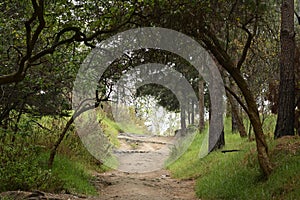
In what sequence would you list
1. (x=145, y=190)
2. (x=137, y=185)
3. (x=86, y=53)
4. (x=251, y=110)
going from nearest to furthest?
1. (x=251, y=110)
2. (x=86, y=53)
3. (x=145, y=190)
4. (x=137, y=185)

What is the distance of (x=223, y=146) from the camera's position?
540 inches

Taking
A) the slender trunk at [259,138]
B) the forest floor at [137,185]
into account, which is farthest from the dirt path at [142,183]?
the slender trunk at [259,138]

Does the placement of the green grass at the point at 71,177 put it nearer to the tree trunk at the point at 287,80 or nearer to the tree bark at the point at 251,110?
the tree bark at the point at 251,110

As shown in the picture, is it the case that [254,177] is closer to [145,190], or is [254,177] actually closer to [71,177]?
[145,190]

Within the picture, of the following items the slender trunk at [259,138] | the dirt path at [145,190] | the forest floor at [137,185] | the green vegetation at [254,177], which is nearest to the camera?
the green vegetation at [254,177]

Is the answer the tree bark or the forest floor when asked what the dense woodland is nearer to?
the tree bark

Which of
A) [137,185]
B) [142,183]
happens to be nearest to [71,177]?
[137,185]

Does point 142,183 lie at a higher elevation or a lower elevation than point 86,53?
lower

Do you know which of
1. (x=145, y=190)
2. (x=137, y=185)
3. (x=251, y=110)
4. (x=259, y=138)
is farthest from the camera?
(x=137, y=185)

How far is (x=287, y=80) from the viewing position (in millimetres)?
8961

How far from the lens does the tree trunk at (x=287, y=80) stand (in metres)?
8.89

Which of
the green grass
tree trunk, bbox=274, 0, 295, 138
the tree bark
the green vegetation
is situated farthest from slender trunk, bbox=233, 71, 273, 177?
the green grass

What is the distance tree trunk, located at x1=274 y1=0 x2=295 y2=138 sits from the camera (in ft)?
29.2

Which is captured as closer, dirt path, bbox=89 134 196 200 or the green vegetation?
the green vegetation
